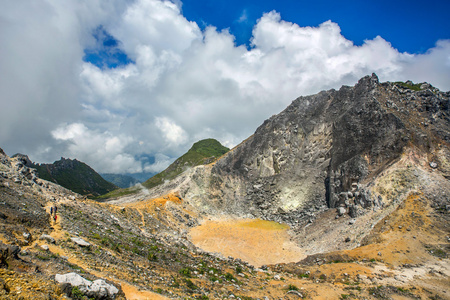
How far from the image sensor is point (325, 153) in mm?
49781

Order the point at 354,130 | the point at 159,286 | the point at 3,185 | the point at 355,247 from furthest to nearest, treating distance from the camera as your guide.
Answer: the point at 354,130
the point at 355,247
the point at 3,185
the point at 159,286

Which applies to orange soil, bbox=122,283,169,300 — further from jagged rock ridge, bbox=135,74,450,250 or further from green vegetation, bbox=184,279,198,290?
A: jagged rock ridge, bbox=135,74,450,250

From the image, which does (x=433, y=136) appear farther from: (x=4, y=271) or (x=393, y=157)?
(x=4, y=271)

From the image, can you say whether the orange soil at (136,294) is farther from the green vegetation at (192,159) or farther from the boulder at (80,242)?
the green vegetation at (192,159)

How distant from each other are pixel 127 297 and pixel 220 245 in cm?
2496

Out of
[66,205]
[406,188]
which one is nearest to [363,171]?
[406,188]

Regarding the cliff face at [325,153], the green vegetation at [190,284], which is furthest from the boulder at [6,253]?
the cliff face at [325,153]

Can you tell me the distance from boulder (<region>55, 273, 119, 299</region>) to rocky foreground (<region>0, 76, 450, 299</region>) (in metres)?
0.06

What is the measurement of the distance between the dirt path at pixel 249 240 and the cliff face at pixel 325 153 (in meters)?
4.90

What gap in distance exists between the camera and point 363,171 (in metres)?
37.8

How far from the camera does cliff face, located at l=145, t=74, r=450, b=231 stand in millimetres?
36625

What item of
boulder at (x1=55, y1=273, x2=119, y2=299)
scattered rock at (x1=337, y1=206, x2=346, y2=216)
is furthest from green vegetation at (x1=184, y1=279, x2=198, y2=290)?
scattered rock at (x1=337, y1=206, x2=346, y2=216)

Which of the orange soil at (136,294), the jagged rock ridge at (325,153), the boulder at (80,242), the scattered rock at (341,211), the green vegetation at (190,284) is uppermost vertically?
the jagged rock ridge at (325,153)

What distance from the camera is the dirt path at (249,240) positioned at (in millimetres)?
30084
